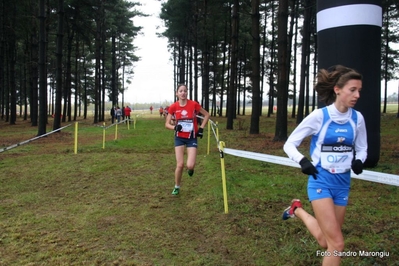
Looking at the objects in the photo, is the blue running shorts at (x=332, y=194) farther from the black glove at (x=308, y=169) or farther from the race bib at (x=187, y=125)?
the race bib at (x=187, y=125)

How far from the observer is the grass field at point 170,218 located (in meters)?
4.21

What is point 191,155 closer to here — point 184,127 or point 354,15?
point 184,127

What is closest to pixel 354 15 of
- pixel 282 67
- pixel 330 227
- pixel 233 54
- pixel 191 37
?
pixel 282 67

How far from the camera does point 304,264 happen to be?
396 cm

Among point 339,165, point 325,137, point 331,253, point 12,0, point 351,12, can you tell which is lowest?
point 331,253

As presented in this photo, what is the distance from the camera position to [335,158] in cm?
310

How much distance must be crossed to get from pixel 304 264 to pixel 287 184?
3597 millimetres

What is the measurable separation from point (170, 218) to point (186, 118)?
2.01 m

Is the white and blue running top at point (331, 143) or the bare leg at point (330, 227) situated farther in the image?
the white and blue running top at point (331, 143)

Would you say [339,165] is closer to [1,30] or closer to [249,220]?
[249,220]

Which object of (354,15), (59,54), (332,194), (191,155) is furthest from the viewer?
(59,54)

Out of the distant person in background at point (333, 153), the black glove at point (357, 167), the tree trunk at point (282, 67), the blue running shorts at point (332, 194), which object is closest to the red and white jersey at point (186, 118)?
the distant person in background at point (333, 153)

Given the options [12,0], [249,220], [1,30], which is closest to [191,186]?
[249,220]

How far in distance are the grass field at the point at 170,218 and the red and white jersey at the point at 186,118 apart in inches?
50.3
